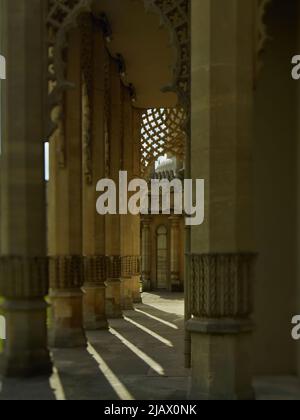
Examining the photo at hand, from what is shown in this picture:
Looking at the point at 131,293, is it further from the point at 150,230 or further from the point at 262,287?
the point at 262,287

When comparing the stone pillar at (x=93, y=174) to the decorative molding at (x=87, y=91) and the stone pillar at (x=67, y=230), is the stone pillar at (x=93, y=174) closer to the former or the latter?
the decorative molding at (x=87, y=91)

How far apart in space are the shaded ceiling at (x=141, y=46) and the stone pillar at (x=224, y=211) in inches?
128

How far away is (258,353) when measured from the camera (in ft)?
22.3

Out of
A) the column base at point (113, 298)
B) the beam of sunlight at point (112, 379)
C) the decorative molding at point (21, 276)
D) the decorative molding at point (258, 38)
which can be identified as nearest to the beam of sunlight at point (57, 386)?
the beam of sunlight at point (112, 379)

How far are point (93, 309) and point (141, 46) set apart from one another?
18.3ft

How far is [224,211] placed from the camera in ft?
19.0

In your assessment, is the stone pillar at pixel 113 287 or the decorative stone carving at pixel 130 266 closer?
the stone pillar at pixel 113 287

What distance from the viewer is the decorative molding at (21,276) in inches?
281

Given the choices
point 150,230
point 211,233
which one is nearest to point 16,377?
point 211,233

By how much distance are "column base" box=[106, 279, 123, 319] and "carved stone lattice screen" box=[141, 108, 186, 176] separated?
4.80 m

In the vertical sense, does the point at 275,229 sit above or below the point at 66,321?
above

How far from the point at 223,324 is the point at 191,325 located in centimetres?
33

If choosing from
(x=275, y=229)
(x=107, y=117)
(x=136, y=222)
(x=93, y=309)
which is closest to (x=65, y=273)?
(x=93, y=309)

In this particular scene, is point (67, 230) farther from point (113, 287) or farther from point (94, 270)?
point (113, 287)
